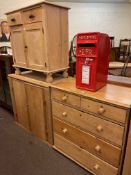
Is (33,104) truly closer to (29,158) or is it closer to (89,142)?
(29,158)

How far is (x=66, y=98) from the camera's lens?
4.84ft

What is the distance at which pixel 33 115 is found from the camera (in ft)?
6.41

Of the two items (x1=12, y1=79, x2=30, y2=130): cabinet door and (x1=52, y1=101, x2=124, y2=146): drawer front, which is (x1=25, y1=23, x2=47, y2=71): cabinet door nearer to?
(x1=12, y1=79, x2=30, y2=130): cabinet door

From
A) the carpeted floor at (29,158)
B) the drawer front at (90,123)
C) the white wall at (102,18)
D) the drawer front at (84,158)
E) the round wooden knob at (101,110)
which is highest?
the white wall at (102,18)

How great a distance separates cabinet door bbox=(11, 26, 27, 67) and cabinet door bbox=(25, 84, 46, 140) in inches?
14.3

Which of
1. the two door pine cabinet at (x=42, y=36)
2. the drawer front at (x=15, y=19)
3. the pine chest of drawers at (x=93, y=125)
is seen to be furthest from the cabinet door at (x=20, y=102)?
the drawer front at (x=15, y=19)

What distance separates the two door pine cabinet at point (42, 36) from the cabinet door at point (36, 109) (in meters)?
0.24

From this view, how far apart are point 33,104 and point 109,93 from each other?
3.33 feet

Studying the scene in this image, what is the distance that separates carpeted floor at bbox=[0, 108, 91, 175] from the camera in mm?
1552

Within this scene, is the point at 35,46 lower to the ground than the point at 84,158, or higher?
higher

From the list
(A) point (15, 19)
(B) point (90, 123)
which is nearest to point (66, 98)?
(B) point (90, 123)

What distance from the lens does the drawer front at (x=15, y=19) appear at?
1.73 meters

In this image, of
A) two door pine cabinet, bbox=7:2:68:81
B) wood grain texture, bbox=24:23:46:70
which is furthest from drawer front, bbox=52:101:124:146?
wood grain texture, bbox=24:23:46:70

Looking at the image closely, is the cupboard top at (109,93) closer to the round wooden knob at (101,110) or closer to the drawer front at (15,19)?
the round wooden knob at (101,110)
